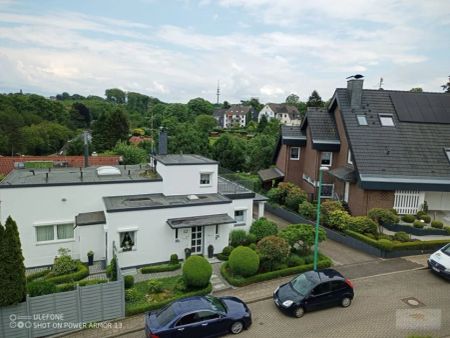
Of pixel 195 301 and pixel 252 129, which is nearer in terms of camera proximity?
pixel 195 301

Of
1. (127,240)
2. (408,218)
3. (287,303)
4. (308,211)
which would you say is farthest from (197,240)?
(408,218)

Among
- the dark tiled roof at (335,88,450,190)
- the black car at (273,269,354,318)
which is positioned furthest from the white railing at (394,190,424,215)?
the black car at (273,269,354,318)

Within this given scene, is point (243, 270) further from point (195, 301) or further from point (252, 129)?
point (252, 129)

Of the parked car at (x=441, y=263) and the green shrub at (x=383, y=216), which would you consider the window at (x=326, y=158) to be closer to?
the green shrub at (x=383, y=216)

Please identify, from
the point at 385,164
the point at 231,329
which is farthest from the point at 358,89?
the point at 231,329

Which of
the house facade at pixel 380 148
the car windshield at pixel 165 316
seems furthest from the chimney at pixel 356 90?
the car windshield at pixel 165 316

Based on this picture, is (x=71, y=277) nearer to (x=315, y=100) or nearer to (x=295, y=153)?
(x=295, y=153)
